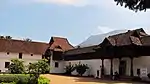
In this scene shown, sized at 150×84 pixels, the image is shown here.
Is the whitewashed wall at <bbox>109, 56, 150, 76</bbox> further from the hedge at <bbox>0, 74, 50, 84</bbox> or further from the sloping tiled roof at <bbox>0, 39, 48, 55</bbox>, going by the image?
the sloping tiled roof at <bbox>0, 39, 48, 55</bbox>

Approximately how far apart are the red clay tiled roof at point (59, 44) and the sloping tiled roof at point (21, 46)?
A: 2.20m

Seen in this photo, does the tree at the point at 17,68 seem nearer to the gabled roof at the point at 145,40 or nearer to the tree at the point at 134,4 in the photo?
the gabled roof at the point at 145,40

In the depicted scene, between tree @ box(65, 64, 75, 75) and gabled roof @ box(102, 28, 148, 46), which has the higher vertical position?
gabled roof @ box(102, 28, 148, 46)

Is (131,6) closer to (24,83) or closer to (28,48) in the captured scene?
(24,83)

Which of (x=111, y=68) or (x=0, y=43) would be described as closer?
(x=111, y=68)

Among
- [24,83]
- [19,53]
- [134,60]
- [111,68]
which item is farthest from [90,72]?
[24,83]

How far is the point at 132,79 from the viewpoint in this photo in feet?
119

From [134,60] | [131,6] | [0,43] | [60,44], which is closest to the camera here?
[131,6]

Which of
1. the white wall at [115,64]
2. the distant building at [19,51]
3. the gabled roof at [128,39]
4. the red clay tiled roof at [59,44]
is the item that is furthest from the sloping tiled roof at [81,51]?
the gabled roof at [128,39]

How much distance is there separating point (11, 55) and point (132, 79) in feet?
89.8

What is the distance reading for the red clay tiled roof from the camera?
195ft

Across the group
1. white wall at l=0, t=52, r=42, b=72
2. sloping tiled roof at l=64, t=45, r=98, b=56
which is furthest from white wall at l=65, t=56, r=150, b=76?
white wall at l=0, t=52, r=42, b=72

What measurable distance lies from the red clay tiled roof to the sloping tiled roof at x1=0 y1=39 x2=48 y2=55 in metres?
2.20

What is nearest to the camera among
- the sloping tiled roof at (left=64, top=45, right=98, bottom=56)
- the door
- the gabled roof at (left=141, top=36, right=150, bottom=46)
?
the gabled roof at (left=141, top=36, right=150, bottom=46)
